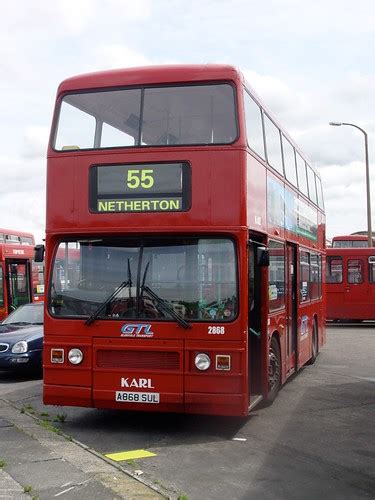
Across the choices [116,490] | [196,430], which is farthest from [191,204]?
[116,490]

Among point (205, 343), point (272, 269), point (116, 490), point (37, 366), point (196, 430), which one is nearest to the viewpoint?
point (116, 490)

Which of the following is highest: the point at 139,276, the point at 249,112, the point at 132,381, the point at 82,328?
the point at 249,112

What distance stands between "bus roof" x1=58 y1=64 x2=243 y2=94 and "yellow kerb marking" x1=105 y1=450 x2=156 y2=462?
435 centimetres

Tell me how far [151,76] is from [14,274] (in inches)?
486

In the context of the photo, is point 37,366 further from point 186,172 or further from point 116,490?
point 116,490

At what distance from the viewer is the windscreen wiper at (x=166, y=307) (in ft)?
27.3

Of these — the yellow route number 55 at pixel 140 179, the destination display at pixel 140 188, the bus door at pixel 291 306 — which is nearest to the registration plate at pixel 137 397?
the destination display at pixel 140 188

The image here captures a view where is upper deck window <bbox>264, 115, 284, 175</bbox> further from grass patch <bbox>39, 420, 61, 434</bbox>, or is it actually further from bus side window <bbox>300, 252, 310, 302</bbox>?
grass patch <bbox>39, 420, 61, 434</bbox>

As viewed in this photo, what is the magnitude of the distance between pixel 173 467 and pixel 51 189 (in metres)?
3.73

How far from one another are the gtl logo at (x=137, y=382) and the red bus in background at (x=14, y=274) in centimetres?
1190

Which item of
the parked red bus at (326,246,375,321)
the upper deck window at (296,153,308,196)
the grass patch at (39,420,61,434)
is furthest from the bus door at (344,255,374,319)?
the grass patch at (39,420,61,434)

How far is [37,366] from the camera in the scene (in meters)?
13.5

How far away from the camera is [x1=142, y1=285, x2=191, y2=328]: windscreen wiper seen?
8.34m

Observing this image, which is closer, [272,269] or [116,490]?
[116,490]
